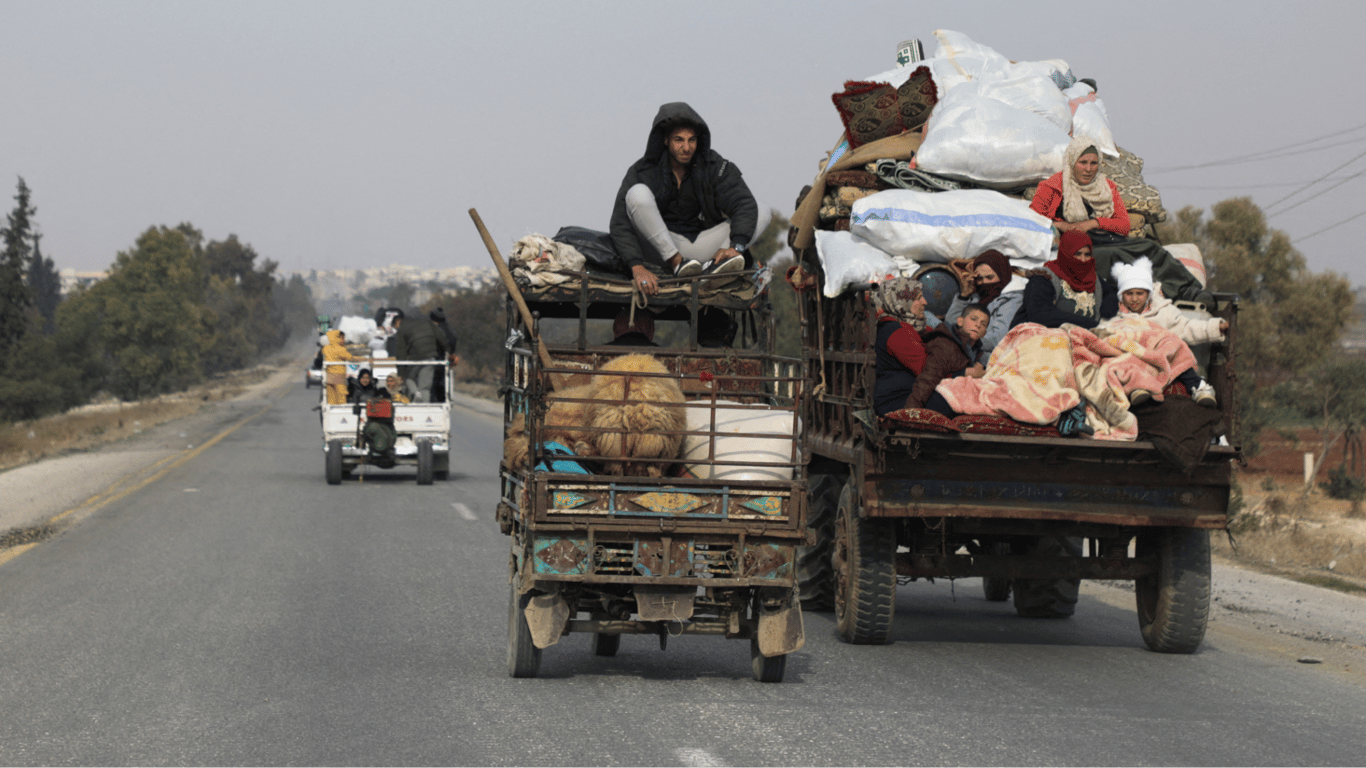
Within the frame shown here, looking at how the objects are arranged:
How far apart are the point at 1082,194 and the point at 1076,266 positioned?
0.92 meters

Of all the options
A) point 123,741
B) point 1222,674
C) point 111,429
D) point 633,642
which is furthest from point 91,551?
point 111,429

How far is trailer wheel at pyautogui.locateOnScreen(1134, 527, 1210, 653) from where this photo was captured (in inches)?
359

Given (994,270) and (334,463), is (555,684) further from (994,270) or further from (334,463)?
(334,463)

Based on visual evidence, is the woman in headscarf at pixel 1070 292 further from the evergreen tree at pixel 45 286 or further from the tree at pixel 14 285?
the evergreen tree at pixel 45 286

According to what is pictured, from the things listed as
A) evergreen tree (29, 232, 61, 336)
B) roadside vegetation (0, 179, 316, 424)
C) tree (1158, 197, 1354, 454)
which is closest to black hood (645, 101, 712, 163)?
tree (1158, 197, 1354, 454)

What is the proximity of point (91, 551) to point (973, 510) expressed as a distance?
9400 mm

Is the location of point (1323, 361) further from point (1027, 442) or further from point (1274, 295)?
point (1027, 442)

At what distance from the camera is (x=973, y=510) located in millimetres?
8539

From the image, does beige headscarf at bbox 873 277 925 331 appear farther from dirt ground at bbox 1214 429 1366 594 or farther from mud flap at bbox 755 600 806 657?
dirt ground at bbox 1214 429 1366 594

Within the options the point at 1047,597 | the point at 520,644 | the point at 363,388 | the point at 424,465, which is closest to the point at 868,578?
the point at 520,644

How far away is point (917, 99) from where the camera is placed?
10945mm

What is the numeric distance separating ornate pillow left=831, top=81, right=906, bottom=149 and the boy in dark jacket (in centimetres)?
193

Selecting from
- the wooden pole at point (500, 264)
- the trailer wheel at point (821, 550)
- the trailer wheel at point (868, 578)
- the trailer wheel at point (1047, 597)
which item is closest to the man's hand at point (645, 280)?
the wooden pole at point (500, 264)

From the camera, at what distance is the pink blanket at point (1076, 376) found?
840 cm
